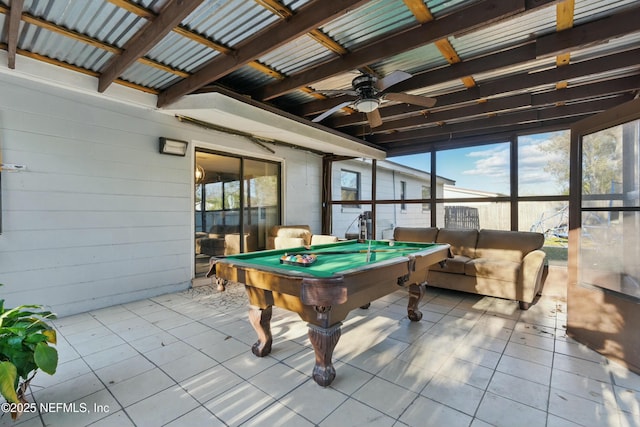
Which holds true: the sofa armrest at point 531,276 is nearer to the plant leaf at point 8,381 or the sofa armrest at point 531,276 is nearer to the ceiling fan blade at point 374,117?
the ceiling fan blade at point 374,117

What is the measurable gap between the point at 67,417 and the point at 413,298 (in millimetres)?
3029

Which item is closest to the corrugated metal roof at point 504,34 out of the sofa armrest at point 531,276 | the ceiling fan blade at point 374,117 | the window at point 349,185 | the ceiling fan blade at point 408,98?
the ceiling fan blade at point 408,98

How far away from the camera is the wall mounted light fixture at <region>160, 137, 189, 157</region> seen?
4117mm

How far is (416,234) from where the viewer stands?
5211 millimetres

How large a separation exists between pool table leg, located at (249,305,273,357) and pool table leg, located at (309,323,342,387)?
56 cm

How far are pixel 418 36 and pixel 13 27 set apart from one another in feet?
10.9

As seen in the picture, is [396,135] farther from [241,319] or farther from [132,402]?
[132,402]

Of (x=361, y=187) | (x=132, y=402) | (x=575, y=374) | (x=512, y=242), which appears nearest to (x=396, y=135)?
(x=361, y=187)

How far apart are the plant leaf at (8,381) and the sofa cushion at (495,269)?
14.9 ft

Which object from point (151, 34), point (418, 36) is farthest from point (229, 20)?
point (418, 36)

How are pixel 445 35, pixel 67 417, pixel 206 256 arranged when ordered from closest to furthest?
pixel 67 417 → pixel 445 35 → pixel 206 256

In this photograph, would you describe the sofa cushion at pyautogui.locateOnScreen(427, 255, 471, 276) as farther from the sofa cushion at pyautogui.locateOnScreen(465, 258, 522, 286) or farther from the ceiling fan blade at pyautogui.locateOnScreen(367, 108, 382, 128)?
the ceiling fan blade at pyautogui.locateOnScreen(367, 108, 382, 128)

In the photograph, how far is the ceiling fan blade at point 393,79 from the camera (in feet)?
8.15

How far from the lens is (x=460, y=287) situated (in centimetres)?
417
